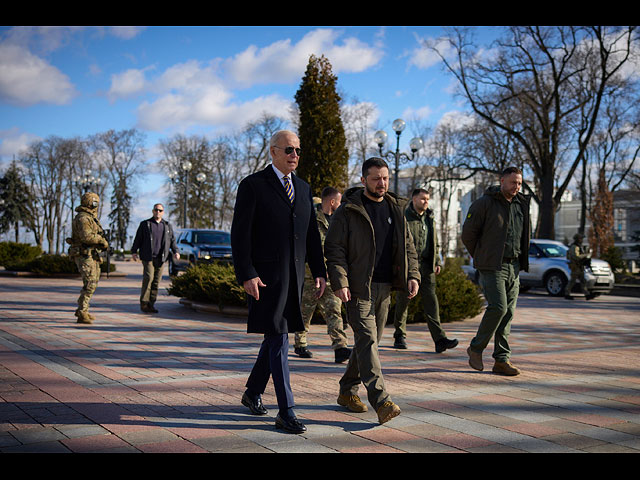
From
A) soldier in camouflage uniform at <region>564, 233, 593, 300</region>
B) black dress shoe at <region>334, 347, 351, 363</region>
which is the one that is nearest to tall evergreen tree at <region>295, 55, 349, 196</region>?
black dress shoe at <region>334, 347, 351, 363</region>

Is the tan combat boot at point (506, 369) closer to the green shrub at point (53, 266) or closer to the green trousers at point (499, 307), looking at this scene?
the green trousers at point (499, 307)

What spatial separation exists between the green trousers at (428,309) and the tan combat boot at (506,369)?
1.40 m

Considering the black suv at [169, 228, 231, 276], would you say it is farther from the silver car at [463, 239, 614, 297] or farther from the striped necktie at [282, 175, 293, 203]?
the striped necktie at [282, 175, 293, 203]

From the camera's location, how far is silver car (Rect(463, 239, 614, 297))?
19.1 meters

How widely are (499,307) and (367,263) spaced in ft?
8.00

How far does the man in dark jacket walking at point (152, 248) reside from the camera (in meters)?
12.0

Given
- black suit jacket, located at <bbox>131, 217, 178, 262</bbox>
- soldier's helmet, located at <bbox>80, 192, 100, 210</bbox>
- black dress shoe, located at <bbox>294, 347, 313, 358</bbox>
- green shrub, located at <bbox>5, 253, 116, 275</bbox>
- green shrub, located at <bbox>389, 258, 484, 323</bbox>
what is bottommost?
black dress shoe, located at <bbox>294, 347, 313, 358</bbox>

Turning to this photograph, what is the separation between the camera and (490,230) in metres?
6.72

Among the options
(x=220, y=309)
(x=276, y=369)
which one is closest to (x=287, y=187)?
(x=276, y=369)

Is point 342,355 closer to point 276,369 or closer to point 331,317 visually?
point 331,317

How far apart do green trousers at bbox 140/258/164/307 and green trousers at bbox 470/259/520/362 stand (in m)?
7.11

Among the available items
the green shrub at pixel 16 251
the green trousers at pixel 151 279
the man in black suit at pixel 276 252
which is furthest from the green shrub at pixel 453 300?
the green shrub at pixel 16 251
